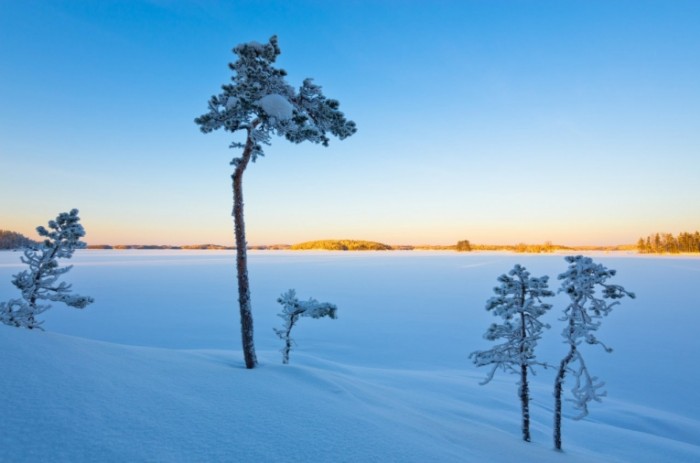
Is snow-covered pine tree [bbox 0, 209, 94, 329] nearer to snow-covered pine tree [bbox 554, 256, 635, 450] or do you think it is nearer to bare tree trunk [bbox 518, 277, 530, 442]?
bare tree trunk [bbox 518, 277, 530, 442]

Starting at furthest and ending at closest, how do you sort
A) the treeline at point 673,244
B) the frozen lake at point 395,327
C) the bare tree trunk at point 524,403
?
the treeline at point 673,244, the frozen lake at point 395,327, the bare tree trunk at point 524,403

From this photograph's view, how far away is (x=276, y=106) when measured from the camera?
9875 mm

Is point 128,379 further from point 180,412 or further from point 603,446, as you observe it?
point 603,446

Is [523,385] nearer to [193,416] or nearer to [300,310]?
[193,416]

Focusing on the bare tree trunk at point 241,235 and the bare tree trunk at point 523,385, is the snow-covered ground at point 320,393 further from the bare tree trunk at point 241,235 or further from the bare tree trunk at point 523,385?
the bare tree trunk at point 241,235

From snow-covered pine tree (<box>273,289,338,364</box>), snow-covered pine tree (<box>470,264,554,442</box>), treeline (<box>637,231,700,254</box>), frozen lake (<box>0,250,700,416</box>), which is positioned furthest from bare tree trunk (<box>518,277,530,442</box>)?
treeline (<box>637,231,700,254</box>)

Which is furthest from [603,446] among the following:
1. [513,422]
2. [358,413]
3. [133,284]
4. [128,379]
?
[133,284]

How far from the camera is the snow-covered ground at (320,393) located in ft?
15.0

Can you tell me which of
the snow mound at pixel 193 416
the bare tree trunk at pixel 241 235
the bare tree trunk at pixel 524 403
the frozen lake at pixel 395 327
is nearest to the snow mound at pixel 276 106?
the bare tree trunk at pixel 241 235

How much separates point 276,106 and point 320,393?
25.9 ft

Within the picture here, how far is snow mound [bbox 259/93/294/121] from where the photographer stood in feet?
32.3

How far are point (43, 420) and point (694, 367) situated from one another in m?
30.4

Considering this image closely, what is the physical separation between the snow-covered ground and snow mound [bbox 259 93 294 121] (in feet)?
23.8

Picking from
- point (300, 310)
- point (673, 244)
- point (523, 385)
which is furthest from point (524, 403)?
point (673, 244)
